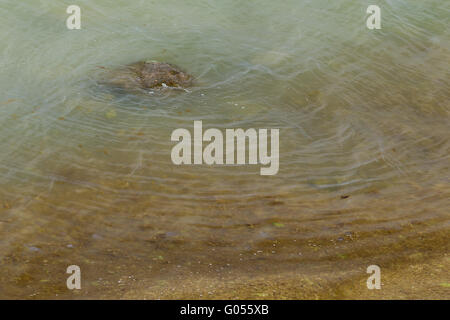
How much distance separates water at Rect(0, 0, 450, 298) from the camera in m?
4.84

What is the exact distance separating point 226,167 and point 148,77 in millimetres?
2515

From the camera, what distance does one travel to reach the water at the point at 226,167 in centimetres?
484

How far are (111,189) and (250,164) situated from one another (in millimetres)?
1755

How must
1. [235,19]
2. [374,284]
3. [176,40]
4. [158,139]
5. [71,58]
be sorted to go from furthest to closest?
[235,19], [176,40], [71,58], [158,139], [374,284]

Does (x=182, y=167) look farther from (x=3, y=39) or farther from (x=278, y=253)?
(x=3, y=39)

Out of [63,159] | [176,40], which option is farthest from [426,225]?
[176,40]

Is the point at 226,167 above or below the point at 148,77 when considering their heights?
below

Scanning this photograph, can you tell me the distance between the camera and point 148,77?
8.10 metres

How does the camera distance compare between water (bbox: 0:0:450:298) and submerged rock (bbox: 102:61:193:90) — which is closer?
water (bbox: 0:0:450:298)

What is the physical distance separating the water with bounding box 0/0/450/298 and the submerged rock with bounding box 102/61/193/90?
0.85ft

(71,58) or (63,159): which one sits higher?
(71,58)

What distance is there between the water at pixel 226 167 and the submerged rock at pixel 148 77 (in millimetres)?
259

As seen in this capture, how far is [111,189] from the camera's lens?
593 cm

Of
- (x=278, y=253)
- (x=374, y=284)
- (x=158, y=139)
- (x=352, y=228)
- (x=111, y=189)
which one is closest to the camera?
(x=374, y=284)
